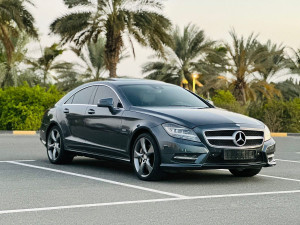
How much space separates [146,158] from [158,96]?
146 centimetres

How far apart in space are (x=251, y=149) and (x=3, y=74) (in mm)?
31054

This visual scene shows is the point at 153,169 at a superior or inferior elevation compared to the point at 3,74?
inferior

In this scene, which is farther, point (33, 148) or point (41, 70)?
point (41, 70)

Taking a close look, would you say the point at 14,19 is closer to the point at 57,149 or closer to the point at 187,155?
the point at 57,149

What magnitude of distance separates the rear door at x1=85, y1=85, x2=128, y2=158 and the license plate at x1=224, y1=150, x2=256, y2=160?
5.57ft

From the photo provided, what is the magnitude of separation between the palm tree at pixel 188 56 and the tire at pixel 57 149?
31798mm

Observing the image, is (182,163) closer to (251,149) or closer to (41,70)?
(251,149)

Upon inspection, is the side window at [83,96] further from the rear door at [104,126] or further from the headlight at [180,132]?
the headlight at [180,132]

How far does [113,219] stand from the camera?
19.9ft

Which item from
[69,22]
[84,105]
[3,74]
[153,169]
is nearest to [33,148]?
[84,105]

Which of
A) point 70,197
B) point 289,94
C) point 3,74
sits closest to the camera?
point 70,197

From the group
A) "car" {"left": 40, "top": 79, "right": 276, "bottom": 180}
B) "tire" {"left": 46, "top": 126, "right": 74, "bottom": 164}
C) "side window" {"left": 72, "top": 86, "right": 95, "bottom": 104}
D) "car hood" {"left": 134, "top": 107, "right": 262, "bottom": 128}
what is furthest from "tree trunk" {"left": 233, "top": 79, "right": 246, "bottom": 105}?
"car hood" {"left": 134, "top": 107, "right": 262, "bottom": 128}

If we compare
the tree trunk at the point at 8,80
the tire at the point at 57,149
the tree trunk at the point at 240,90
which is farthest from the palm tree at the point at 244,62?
the tire at the point at 57,149

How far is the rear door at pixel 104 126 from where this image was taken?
9.66 meters
